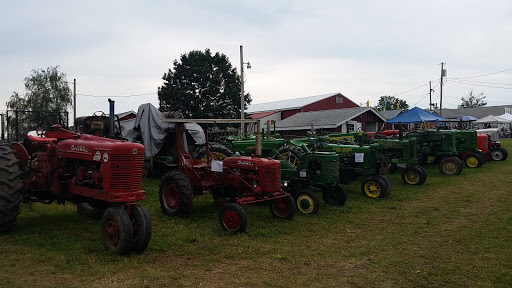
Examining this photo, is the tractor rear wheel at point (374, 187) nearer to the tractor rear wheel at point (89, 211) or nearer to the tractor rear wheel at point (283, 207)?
the tractor rear wheel at point (283, 207)

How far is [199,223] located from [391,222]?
3.17 metres

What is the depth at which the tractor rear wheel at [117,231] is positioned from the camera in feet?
14.4

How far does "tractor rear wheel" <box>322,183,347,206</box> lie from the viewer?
773 cm

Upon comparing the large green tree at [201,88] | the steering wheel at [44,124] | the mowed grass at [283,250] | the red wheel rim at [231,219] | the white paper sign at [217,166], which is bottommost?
the mowed grass at [283,250]

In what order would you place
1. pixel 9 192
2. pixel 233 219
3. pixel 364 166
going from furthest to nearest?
pixel 364 166 → pixel 233 219 → pixel 9 192

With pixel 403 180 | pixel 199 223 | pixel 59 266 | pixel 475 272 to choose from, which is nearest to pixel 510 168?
pixel 403 180

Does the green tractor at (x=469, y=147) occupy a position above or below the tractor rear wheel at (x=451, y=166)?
above

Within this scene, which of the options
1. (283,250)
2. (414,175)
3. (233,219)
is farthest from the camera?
(414,175)

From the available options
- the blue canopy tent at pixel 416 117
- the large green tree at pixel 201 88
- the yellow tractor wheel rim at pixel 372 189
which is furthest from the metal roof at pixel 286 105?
the yellow tractor wheel rim at pixel 372 189

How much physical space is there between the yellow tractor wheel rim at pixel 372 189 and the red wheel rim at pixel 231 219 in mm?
4237

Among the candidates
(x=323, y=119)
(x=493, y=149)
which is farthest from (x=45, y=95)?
(x=493, y=149)

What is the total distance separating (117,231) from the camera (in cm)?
Answer: 450

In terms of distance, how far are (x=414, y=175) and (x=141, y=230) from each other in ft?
27.1

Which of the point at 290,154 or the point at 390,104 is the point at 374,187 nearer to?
the point at 290,154
